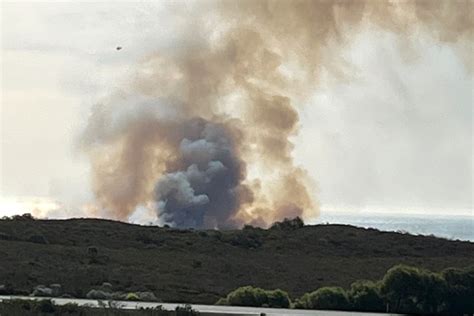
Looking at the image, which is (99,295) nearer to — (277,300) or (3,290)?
(3,290)

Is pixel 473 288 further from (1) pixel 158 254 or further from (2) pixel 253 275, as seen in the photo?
(1) pixel 158 254

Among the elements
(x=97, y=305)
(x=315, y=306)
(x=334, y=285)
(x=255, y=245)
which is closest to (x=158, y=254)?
(x=255, y=245)

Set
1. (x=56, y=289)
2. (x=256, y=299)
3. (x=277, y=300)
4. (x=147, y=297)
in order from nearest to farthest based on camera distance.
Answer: (x=256, y=299) < (x=277, y=300) < (x=147, y=297) < (x=56, y=289)

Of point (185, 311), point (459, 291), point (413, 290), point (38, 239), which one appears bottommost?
point (185, 311)

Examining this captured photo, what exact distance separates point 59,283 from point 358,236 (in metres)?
30.9

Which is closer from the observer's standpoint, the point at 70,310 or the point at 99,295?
the point at 70,310

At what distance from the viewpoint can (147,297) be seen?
50.6m

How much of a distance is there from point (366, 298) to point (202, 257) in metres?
19.4

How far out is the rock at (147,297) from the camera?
49.7 meters

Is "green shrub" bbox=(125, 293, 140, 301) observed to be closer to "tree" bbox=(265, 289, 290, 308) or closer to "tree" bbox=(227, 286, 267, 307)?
"tree" bbox=(227, 286, 267, 307)

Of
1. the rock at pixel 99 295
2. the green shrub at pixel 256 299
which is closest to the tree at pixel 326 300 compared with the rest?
the green shrub at pixel 256 299

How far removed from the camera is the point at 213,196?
102 m

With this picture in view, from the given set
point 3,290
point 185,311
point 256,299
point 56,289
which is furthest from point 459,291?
point 3,290

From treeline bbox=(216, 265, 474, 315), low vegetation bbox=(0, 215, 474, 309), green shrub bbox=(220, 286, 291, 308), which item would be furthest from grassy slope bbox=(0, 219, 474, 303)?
treeline bbox=(216, 265, 474, 315)
